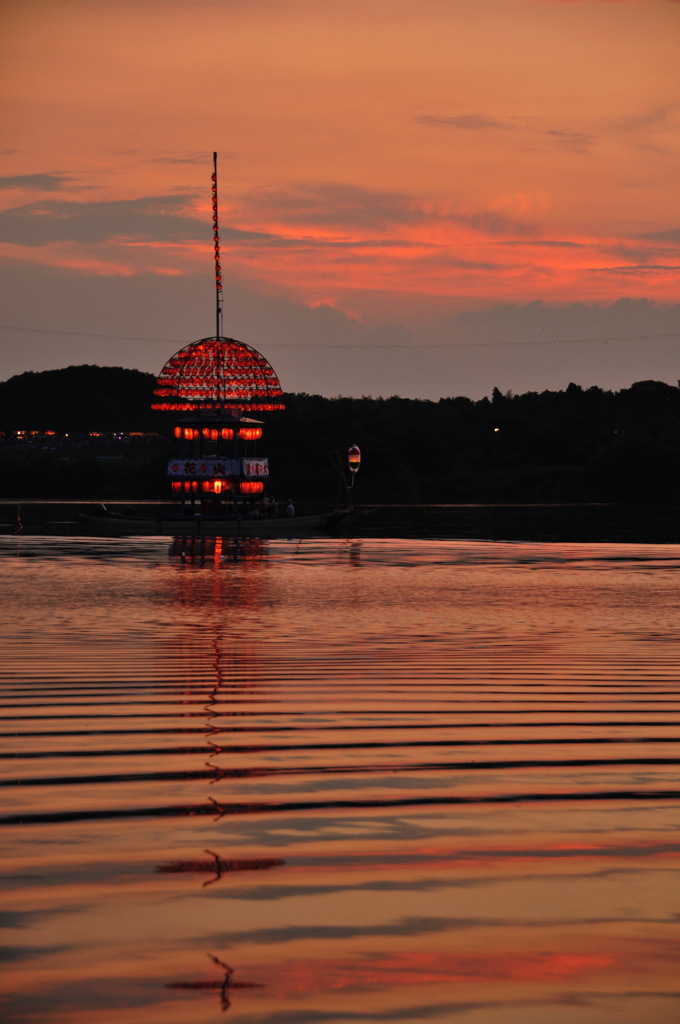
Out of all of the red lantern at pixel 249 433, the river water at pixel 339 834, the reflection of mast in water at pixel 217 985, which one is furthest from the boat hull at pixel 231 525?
the reflection of mast in water at pixel 217 985

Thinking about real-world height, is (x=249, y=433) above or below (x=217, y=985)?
above

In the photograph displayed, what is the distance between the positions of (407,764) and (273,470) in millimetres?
143603

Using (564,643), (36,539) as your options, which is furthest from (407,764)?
(36,539)

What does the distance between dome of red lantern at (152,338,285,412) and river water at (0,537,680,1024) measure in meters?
56.1

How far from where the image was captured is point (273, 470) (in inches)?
6078

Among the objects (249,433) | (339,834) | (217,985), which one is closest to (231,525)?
(249,433)

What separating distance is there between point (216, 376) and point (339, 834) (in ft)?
227

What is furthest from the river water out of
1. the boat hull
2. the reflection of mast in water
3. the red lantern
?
the red lantern

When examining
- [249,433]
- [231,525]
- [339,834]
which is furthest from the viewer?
[249,433]

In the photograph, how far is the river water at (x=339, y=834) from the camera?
6.14 m

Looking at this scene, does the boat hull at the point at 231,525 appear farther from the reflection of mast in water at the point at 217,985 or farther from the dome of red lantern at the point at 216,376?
the reflection of mast in water at the point at 217,985

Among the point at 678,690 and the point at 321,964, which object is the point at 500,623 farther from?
the point at 321,964

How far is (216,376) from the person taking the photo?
76.8 metres

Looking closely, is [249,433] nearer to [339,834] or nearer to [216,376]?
[216,376]
